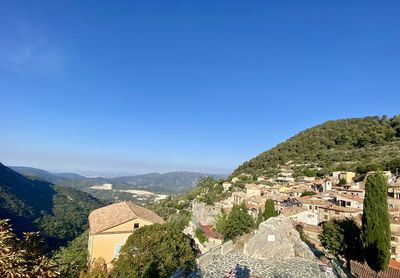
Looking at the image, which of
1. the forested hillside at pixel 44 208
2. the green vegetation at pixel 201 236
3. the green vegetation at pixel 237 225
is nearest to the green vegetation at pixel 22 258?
the green vegetation at pixel 237 225

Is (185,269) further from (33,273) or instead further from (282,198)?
(282,198)

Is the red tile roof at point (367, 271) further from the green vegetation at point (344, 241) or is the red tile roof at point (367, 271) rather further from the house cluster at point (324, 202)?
the house cluster at point (324, 202)

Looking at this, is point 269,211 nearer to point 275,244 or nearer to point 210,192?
point 275,244

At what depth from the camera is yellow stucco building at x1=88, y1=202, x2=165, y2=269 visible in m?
25.3

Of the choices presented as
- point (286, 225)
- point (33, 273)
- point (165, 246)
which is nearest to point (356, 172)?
point (286, 225)

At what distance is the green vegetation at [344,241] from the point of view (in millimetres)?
23516

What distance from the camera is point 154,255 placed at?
16203 mm

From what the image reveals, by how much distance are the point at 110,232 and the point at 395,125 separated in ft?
299

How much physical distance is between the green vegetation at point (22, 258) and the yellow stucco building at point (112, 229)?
765 inches

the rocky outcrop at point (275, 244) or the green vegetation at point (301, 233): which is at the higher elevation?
the rocky outcrop at point (275, 244)

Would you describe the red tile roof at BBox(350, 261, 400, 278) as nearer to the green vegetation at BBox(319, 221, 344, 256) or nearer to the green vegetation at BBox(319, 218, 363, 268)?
the green vegetation at BBox(319, 218, 363, 268)

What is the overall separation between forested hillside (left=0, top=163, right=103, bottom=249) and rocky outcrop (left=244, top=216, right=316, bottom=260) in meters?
57.0

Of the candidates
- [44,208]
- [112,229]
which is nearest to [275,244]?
[112,229]

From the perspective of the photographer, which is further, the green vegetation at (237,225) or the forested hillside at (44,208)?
the forested hillside at (44,208)
